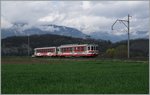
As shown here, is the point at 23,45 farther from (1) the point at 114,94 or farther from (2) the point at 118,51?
(1) the point at 114,94

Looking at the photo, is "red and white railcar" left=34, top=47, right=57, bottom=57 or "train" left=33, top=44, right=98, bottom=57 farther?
"red and white railcar" left=34, top=47, right=57, bottom=57

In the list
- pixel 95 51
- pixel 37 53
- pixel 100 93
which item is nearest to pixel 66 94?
pixel 100 93

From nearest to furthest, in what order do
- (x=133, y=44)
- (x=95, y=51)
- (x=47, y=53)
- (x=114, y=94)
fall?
(x=114, y=94) < (x=95, y=51) < (x=47, y=53) < (x=133, y=44)

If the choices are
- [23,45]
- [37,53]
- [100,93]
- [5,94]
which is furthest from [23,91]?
[23,45]

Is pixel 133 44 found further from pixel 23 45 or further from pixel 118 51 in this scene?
pixel 23 45

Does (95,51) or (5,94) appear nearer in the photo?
(5,94)

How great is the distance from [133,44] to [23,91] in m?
101

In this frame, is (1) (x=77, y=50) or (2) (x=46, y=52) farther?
(2) (x=46, y=52)

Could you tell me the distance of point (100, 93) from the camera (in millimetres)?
11070

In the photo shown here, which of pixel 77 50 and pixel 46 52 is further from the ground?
pixel 77 50

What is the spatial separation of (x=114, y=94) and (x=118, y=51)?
208 feet

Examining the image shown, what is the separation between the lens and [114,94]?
35.8ft

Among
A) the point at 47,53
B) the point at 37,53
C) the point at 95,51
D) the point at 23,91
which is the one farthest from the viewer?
the point at 37,53

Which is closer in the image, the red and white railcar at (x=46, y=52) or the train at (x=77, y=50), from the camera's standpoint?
the train at (x=77, y=50)
